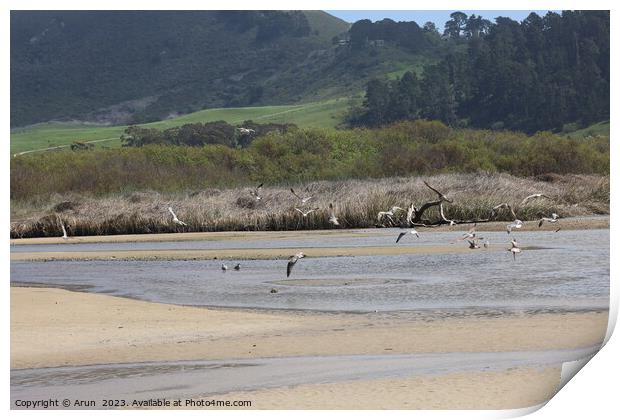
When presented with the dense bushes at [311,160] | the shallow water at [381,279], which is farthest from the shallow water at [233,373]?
the dense bushes at [311,160]

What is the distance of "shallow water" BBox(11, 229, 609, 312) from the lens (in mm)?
19609

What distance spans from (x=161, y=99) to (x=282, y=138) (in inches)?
297

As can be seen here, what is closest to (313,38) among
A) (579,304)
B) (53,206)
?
(53,206)

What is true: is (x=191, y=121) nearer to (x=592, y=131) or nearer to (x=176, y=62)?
(x=176, y=62)

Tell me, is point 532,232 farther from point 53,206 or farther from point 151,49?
point 151,49

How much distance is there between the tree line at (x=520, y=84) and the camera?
60225 mm

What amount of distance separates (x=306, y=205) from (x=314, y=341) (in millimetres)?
30218

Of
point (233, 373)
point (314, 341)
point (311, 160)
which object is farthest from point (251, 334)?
point (311, 160)

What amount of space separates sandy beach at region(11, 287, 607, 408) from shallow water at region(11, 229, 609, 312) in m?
1.55

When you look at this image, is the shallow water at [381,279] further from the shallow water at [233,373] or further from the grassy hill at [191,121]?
the grassy hill at [191,121]

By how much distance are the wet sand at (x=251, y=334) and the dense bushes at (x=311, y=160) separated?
33.7 metres

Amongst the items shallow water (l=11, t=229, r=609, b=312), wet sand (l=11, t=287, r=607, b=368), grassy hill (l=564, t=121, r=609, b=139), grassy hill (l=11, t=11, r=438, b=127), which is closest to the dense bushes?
grassy hill (l=564, t=121, r=609, b=139)

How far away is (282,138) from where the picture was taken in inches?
2491

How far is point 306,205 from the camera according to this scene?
1804 inches
